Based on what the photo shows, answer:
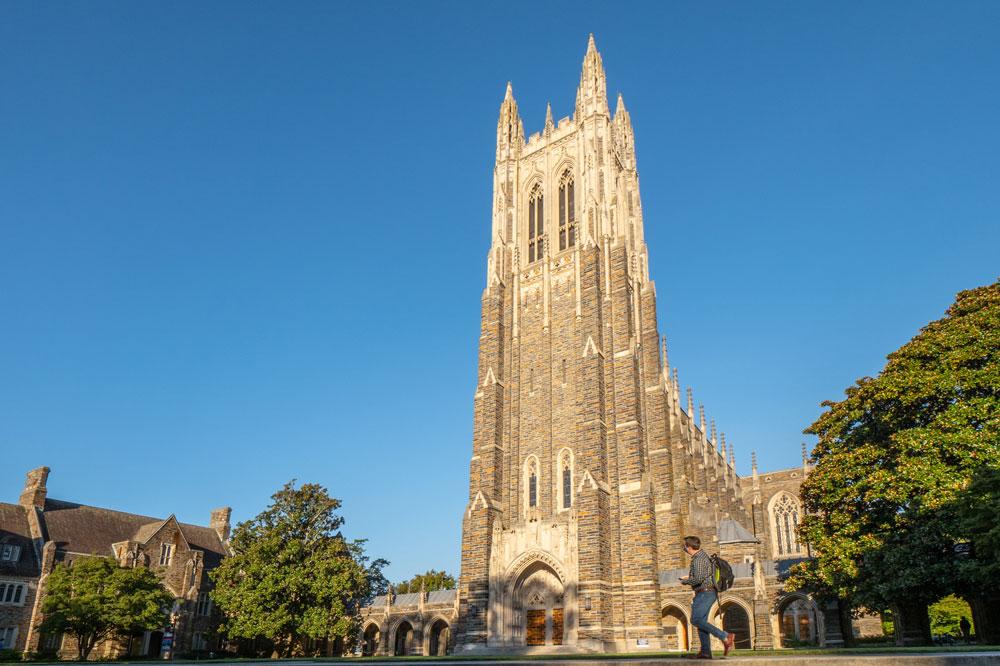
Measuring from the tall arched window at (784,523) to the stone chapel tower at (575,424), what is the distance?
11189mm

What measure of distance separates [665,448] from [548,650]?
11.4m

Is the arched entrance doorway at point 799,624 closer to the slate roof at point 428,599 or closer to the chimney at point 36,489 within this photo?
the slate roof at point 428,599

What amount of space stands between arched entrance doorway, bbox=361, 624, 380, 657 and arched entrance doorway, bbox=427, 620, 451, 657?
4.88 metres

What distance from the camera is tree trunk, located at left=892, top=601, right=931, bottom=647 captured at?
23984 mm

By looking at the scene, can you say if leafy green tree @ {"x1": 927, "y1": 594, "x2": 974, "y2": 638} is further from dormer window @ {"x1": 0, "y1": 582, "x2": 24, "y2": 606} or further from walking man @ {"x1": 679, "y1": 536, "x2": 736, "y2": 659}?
dormer window @ {"x1": 0, "y1": 582, "x2": 24, "y2": 606}

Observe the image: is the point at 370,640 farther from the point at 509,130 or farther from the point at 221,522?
the point at 509,130

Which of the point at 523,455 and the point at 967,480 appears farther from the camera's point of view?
the point at 523,455

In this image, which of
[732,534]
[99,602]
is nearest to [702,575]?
[732,534]

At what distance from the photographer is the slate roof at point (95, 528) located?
154 feet

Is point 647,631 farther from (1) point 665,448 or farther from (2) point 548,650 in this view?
(1) point 665,448

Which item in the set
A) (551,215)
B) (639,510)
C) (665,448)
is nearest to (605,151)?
(551,215)

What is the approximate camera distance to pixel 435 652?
155ft

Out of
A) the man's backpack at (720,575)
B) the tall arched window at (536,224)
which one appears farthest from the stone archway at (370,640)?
the man's backpack at (720,575)

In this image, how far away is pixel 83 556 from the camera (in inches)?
1783
